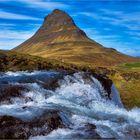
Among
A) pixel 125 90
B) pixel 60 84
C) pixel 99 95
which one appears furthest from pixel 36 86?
pixel 125 90

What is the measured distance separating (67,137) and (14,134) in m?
2.68

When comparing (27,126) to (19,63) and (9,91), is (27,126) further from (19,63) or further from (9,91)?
(19,63)

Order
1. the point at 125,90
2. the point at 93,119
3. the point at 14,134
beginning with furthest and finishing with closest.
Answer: the point at 125,90 → the point at 93,119 → the point at 14,134

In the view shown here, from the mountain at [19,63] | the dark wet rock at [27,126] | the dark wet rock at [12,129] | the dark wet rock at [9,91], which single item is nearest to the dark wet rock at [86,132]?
the dark wet rock at [27,126]

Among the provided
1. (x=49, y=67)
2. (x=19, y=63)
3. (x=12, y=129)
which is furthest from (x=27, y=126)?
(x=49, y=67)

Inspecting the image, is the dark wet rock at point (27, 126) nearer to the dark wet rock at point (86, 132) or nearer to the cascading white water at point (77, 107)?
the cascading white water at point (77, 107)

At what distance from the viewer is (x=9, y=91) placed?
1383 inches

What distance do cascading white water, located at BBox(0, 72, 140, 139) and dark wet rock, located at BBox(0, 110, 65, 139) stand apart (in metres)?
0.49

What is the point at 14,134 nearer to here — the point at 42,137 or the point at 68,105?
the point at 42,137

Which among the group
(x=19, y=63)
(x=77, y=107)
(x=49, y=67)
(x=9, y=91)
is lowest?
(x=77, y=107)

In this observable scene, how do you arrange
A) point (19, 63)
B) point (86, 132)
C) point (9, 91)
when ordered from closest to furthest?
point (86, 132) < point (9, 91) < point (19, 63)

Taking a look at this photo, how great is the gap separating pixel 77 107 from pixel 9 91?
5146 mm

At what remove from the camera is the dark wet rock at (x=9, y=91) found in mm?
34072

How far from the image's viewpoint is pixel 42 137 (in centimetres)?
2455
